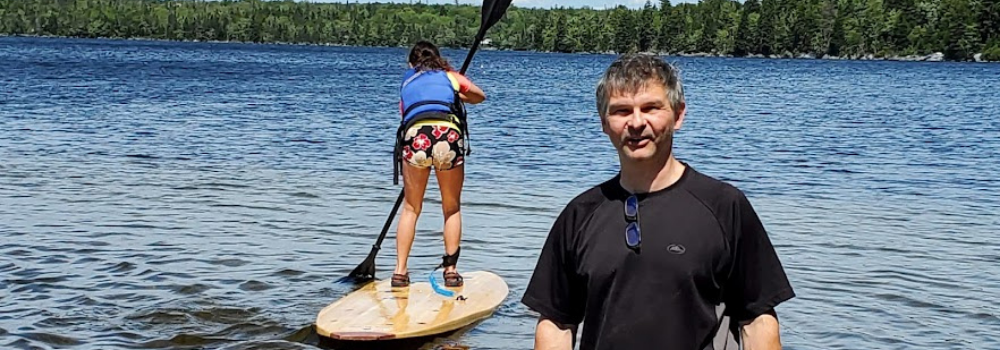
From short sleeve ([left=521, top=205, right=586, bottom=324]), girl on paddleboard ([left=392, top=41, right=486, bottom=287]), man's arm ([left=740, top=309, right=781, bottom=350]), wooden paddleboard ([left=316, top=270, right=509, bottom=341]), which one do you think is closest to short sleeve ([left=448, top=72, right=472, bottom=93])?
girl on paddleboard ([left=392, top=41, right=486, bottom=287])

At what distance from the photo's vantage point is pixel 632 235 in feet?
11.2

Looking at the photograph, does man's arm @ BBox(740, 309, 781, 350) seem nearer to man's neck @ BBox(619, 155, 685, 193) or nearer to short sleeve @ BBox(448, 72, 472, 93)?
man's neck @ BBox(619, 155, 685, 193)

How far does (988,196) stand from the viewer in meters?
17.9

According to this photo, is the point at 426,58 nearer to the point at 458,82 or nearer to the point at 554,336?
the point at 458,82

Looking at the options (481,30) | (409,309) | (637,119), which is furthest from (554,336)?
(481,30)

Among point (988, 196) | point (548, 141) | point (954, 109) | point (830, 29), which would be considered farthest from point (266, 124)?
point (830, 29)

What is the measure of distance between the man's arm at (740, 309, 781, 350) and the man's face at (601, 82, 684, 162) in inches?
21.0

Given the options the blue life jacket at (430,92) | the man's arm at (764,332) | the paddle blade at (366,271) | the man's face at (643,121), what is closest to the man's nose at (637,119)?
the man's face at (643,121)

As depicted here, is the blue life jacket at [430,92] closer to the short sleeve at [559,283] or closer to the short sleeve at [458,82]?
the short sleeve at [458,82]

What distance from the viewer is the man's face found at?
136 inches

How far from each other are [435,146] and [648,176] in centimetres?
523

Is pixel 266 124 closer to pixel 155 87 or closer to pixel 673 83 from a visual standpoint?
pixel 155 87

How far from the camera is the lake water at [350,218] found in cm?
888

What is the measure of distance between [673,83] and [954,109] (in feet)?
146
